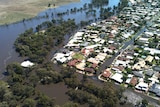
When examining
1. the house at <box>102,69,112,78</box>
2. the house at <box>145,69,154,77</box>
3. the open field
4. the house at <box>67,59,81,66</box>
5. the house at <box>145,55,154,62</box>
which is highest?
the open field

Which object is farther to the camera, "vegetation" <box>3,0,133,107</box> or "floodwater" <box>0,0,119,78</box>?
"floodwater" <box>0,0,119,78</box>

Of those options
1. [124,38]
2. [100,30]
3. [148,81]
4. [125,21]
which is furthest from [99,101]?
[125,21]

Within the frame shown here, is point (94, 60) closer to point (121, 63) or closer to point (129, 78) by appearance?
point (121, 63)

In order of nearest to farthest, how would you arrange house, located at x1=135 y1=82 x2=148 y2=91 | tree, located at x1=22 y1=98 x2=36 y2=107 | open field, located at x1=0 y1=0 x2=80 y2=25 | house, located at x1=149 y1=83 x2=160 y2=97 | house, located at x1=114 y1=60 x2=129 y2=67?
1. tree, located at x1=22 y1=98 x2=36 y2=107
2. house, located at x1=149 y1=83 x2=160 y2=97
3. house, located at x1=135 y1=82 x2=148 y2=91
4. house, located at x1=114 y1=60 x2=129 y2=67
5. open field, located at x1=0 y1=0 x2=80 y2=25

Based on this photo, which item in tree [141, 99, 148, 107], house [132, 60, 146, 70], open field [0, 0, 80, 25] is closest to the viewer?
tree [141, 99, 148, 107]

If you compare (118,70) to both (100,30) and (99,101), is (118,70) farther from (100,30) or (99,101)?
(100,30)

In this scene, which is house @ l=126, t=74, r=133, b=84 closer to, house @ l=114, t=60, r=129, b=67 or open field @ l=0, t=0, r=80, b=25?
house @ l=114, t=60, r=129, b=67

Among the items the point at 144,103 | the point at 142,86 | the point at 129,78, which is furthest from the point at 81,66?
the point at 144,103

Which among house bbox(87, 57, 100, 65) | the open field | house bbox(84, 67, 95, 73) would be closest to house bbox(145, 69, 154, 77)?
house bbox(87, 57, 100, 65)
